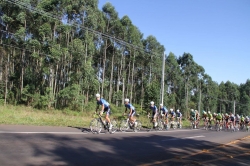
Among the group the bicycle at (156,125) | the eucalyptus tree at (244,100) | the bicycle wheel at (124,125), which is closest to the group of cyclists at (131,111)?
the bicycle at (156,125)

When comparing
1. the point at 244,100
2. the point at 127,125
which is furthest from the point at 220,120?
the point at 244,100

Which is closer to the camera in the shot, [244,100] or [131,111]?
[131,111]

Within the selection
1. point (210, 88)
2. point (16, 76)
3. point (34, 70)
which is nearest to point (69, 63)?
point (34, 70)

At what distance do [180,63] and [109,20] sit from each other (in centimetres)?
4239

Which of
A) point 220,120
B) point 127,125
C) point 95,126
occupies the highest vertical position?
point 95,126

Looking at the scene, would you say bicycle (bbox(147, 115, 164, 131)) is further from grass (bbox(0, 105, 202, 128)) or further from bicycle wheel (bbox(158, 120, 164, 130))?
grass (bbox(0, 105, 202, 128))

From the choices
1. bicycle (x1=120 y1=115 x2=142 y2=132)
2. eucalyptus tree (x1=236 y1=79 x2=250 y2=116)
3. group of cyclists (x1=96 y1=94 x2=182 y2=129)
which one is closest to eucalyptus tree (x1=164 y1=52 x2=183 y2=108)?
eucalyptus tree (x1=236 y1=79 x2=250 y2=116)

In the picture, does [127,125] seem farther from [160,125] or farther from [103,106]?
[160,125]

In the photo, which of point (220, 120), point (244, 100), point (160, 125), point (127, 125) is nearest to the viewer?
point (127, 125)

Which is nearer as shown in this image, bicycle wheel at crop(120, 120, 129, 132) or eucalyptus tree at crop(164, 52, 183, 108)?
bicycle wheel at crop(120, 120, 129, 132)

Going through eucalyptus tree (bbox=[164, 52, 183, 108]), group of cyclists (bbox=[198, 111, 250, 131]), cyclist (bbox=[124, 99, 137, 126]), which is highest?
eucalyptus tree (bbox=[164, 52, 183, 108])

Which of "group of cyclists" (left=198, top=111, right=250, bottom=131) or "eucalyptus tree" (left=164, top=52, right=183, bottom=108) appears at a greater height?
"eucalyptus tree" (left=164, top=52, right=183, bottom=108)

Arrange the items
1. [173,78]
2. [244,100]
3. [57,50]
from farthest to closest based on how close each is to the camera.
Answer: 1. [244,100]
2. [173,78]
3. [57,50]

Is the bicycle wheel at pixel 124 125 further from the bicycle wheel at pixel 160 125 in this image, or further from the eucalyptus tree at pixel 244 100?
the eucalyptus tree at pixel 244 100
